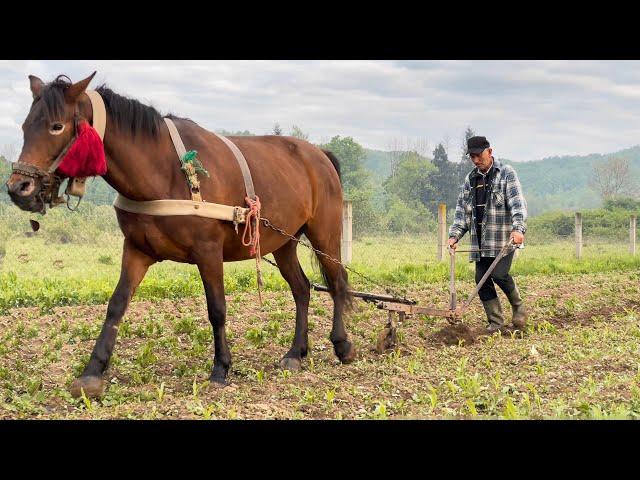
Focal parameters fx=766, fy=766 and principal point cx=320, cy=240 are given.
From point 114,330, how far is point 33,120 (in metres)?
1.78

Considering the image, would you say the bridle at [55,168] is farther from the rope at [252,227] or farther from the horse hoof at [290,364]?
the horse hoof at [290,364]

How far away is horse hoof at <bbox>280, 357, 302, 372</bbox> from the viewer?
712 cm

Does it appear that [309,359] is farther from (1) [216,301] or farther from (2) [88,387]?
(2) [88,387]

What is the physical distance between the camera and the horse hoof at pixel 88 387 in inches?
229

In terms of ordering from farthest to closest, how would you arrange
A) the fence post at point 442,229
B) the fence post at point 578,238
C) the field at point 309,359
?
the fence post at point 578,238 → the fence post at point 442,229 → the field at point 309,359

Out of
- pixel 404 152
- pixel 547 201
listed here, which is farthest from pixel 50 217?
pixel 547 201

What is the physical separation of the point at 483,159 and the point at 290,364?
325cm

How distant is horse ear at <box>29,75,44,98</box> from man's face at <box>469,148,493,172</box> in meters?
4.70

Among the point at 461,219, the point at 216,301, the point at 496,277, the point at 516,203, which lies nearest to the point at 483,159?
the point at 516,203

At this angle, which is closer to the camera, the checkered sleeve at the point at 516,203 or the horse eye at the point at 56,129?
the horse eye at the point at 56,129

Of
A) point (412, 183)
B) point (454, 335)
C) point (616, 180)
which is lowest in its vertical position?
point (454, 335)

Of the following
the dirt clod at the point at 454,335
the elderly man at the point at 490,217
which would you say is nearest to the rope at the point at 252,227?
the dirt clod at the point at 454,335

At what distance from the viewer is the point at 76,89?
216 inches

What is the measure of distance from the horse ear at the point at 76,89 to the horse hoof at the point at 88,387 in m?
2.11
